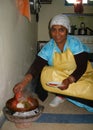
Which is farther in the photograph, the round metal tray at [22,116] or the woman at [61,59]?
the woman at [61,59]

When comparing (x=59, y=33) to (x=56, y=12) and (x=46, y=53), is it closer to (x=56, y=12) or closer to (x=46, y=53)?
(x=46, y=53)

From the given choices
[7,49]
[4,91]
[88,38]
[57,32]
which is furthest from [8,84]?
[88,38]

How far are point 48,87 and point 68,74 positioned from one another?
0.18 meters

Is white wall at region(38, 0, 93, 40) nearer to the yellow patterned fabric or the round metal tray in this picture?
the yellow patterned fabric

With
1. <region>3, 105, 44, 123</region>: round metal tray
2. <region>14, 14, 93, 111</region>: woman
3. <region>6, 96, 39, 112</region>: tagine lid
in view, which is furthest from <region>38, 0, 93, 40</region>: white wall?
<region>3, 105, 44, 123</region>: round metal tray

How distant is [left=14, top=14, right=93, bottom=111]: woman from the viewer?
1.80 m

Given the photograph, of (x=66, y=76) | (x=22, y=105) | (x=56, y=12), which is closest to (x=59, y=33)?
(x=66, y=76)

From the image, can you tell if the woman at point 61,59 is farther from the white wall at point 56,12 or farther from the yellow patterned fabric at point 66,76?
the white wall at point 56,12

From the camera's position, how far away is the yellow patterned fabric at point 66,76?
5.93 feet

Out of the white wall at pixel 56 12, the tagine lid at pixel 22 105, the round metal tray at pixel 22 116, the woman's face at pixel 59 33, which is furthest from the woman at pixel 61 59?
the white wall at pixel 56 12

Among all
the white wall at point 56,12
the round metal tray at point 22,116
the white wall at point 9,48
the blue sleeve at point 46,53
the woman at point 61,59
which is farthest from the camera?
the white wall at point 56,12

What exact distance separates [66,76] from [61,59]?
5.7 inches

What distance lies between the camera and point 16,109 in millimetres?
1447

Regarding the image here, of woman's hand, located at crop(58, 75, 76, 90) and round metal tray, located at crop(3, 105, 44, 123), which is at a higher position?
woman's hand, located at crop(58, 75, 76, 90)
